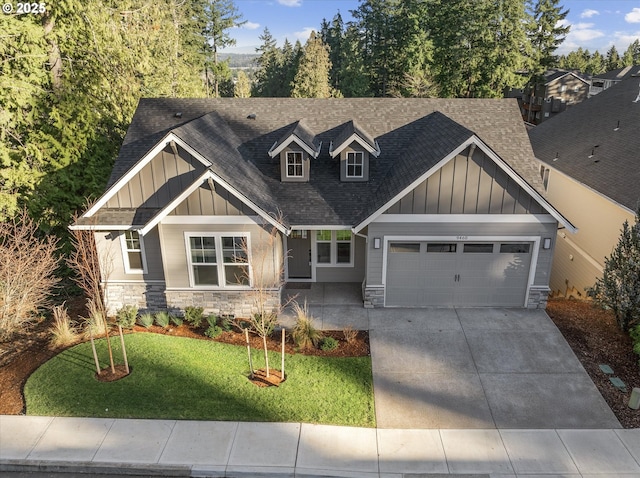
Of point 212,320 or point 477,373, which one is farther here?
point 212,320

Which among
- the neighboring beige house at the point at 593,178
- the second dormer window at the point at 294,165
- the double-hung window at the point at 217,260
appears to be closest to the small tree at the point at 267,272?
the double-hung window at the point at 217,260

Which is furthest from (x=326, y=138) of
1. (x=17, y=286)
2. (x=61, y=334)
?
(x=17, y=286)

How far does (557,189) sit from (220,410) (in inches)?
715

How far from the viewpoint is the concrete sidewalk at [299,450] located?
26.9ft

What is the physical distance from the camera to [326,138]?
16.1 meters

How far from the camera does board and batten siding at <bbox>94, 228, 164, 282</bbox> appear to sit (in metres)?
13.5

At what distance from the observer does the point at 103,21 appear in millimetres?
16234

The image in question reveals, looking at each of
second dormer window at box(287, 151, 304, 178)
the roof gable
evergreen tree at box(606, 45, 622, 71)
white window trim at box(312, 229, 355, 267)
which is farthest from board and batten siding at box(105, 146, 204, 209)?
evergreen tree at box(606, 45, 622, 71)

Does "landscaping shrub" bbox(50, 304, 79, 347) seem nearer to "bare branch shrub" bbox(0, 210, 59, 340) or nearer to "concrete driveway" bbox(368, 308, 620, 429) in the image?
"bare branch shrub" bbox(0, 210, 59, 340)

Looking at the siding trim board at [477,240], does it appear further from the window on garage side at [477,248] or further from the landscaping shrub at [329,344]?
the landscaping shrub at [329,344]

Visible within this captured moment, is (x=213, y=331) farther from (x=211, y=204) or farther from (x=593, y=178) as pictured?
(x=593, y=178)

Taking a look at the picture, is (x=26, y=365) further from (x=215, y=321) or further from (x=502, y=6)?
(x=502, y=6)

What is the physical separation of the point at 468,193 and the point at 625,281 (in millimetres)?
4645

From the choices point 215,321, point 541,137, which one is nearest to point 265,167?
point 215,321
